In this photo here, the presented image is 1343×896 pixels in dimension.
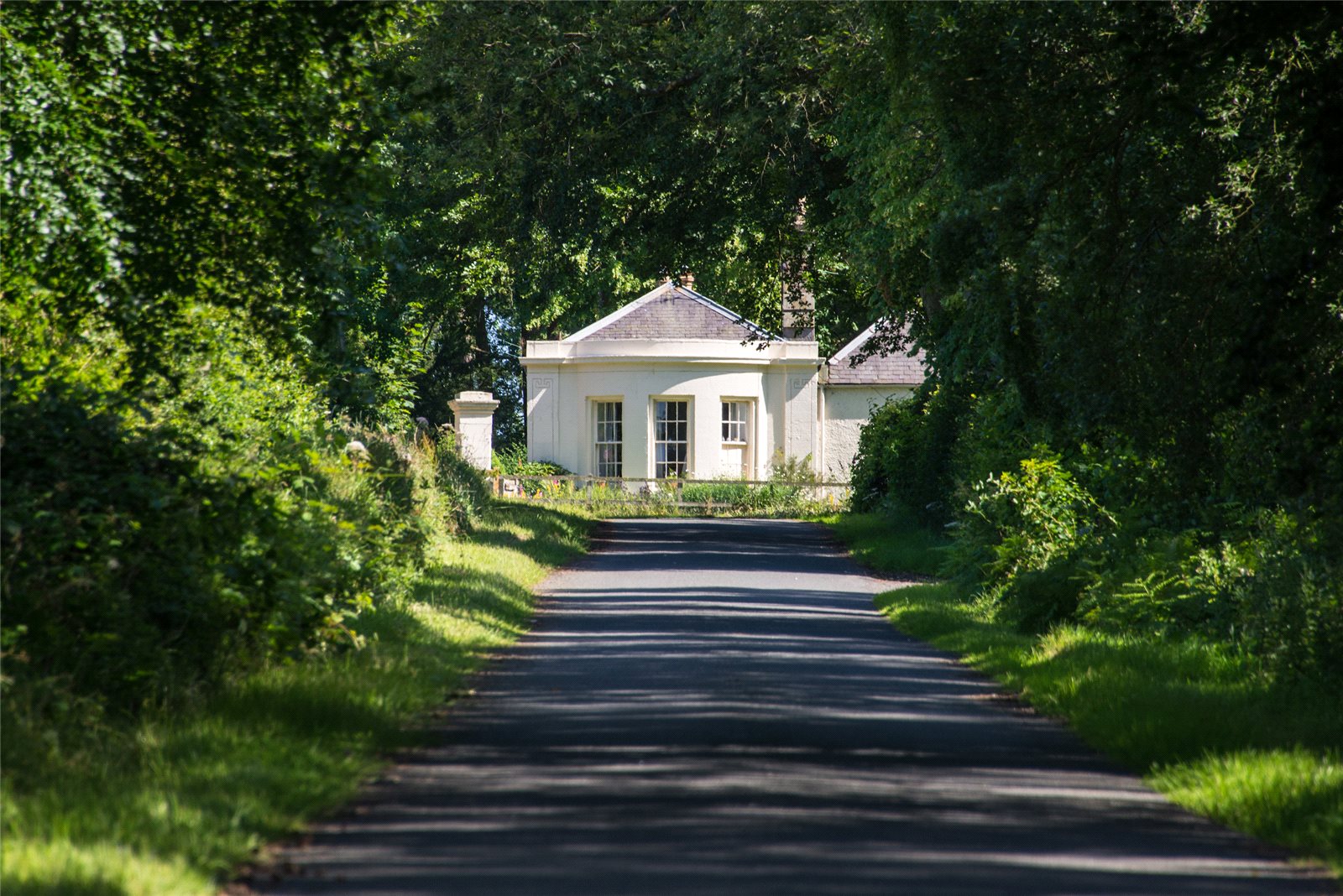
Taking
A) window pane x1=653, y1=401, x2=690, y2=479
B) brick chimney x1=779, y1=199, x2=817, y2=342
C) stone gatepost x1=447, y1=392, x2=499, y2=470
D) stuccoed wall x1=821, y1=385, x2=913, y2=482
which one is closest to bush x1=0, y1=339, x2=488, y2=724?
brick chimney x1=779, y1=199, x2=817, y2=342

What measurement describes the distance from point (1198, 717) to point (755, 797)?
3.42 m

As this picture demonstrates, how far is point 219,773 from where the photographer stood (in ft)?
24.4

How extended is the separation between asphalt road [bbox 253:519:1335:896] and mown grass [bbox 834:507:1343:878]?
222mm

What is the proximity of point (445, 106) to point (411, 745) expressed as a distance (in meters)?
18.5

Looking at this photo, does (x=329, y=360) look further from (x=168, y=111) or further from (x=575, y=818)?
(x=575, y=818)

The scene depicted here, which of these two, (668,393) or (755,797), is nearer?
(755,797)

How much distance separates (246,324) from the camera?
11.0 metres

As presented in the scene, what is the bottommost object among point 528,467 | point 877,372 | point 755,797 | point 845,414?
point 755,797

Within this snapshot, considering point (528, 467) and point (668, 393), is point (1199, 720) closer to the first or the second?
point (668, 393)

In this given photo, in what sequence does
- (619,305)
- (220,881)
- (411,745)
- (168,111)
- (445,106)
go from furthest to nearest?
1. (619,305)
2. (445,106)
3. (168,111)
4. (411,745)
5. (220,881)

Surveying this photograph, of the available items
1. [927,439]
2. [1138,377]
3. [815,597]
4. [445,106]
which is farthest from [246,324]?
[927,439]

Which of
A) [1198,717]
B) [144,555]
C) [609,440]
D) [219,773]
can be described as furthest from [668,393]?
[219,773]

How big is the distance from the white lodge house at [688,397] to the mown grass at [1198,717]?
29949 millimetres

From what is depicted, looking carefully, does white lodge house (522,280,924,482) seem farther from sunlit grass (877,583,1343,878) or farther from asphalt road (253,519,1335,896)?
asphalt road (253,519,1335,896)
